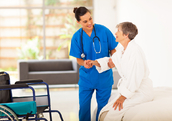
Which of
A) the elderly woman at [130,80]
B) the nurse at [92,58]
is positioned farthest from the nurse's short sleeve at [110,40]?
the elderly woman at [130,80]

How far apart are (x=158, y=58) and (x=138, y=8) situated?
150cm

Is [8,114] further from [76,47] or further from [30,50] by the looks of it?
[30,50]

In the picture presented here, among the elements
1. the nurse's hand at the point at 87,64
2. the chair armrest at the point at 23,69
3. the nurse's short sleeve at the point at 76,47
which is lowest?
the chair armrest at the point at 23,69

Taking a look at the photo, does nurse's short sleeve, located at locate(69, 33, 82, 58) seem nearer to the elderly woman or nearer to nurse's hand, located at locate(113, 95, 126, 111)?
the elderly woman

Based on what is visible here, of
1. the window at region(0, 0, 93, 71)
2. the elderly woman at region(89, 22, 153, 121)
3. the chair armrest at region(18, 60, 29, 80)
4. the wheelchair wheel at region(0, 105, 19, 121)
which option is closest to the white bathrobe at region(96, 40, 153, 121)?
the elderly woman at region(89, 22, 153, 121)

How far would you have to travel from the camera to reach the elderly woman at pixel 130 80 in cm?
158

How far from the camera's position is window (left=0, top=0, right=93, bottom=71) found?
290 inches

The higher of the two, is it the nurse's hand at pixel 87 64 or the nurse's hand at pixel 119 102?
the nurse's hand at pixel 87 64

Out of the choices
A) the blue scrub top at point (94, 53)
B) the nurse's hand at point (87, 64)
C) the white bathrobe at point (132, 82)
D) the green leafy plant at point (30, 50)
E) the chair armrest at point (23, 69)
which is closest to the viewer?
the white bathrobe at point (132, 82)

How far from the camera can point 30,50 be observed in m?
7.36

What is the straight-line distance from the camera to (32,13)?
7.46 metres

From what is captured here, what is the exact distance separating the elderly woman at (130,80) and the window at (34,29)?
19.3 ft

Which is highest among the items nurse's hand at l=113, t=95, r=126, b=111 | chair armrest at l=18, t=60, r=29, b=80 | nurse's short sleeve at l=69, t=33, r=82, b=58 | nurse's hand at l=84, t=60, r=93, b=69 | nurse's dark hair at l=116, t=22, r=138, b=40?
nurse's dark hair at l=116, t=22, r=138, b=40

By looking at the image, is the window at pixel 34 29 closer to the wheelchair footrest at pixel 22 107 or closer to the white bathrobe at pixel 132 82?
the wheelchair footrest at pixel 22 107
